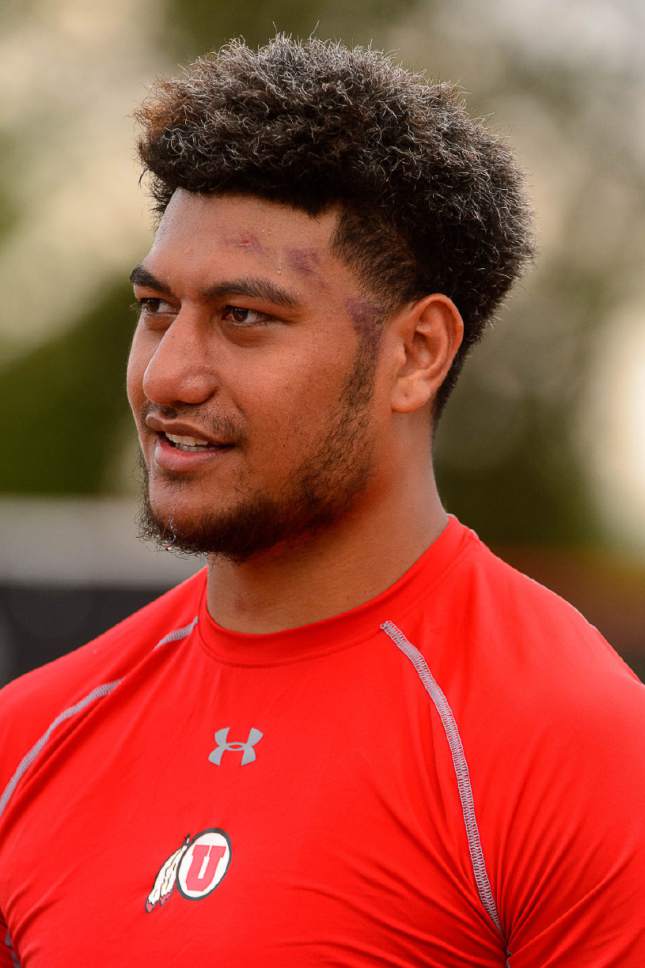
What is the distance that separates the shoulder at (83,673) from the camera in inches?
137

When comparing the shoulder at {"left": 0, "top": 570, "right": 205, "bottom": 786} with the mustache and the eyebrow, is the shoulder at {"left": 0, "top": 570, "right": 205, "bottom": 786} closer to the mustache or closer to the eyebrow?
the mustache

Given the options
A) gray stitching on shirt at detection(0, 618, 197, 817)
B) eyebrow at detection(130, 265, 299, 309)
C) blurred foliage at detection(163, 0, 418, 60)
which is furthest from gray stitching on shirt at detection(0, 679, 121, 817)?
blurred foliage at detection(163, 0, 418, 60)

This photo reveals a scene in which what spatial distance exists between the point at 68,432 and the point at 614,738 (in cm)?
Result: 1646

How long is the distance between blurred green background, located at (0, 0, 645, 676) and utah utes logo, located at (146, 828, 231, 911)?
1421 centimetres

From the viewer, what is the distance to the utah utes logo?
289 cm

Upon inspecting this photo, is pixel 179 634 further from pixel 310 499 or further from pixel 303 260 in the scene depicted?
pixel 303 260

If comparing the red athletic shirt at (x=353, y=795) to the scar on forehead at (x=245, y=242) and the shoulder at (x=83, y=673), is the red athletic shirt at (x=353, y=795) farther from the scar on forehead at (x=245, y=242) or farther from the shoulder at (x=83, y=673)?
the scar on forehead at (x=245, y=242)

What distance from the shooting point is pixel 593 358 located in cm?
1795

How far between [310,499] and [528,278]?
14560 mm

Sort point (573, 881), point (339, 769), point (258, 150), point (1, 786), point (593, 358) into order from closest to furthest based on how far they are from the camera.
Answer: point (573, 881) < point (339, 769) < point (258, 150) < point (1, 786) < point (593, 358)

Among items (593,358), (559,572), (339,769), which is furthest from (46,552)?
(339,769)

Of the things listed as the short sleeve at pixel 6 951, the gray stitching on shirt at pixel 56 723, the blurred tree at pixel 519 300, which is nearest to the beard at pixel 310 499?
the gray stitching on shirt at pixel 56 723

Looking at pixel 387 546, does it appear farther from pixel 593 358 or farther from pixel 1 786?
pixel 593 358

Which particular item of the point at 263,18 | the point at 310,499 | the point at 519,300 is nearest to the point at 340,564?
the point at 310,499
